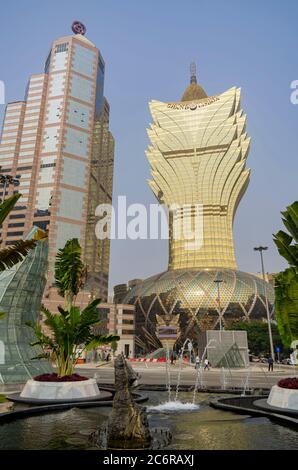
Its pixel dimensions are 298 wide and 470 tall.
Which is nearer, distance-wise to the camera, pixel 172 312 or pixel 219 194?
pixel 172 312

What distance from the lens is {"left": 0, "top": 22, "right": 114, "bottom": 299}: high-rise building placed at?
361 feet

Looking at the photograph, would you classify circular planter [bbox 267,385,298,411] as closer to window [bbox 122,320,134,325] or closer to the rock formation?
the rock formation

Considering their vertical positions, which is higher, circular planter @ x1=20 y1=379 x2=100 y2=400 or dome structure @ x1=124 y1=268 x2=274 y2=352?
dome structure @ x1=124 y1=268 x2=274 y2=352

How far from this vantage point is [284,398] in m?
13.3

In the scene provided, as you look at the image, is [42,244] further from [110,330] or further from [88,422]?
[110,330]

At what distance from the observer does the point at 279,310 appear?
15164 millimetres

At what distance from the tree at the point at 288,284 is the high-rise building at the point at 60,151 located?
92.2 metres

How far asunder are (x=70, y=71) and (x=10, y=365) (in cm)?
11905

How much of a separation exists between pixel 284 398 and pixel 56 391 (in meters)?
8.84

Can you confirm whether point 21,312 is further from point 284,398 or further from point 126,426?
point 126,426

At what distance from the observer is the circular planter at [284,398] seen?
13.0 metres

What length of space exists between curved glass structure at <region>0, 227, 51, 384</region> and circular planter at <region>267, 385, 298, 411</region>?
14285 mm

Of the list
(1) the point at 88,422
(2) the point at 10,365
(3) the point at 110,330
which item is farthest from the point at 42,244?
(3) the point at 110,330

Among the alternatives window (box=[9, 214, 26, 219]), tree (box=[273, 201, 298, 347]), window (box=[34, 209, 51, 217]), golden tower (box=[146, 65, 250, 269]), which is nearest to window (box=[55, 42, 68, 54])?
golden tower (box=[146, 65, 250, 269])
